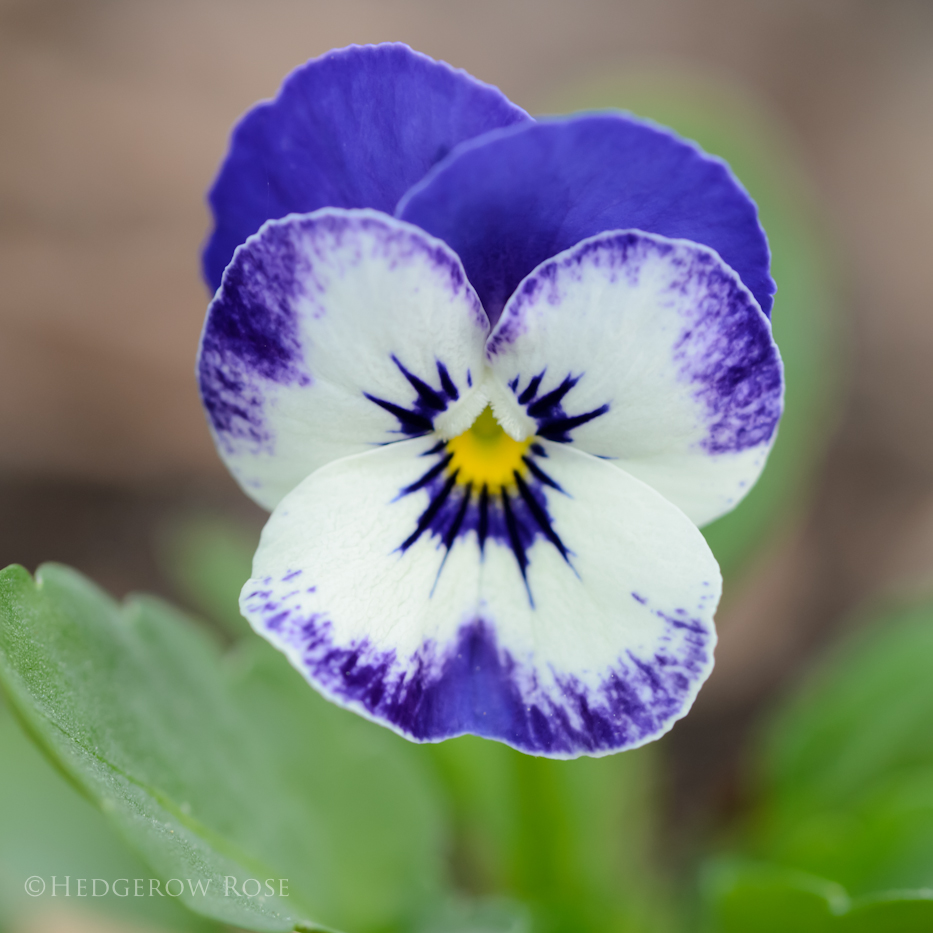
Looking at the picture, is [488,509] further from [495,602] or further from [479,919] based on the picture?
[479,919]

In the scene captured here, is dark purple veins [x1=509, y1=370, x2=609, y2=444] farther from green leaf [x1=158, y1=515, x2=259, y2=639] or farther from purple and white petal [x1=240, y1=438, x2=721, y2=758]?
green leaf [x1=158, y1=515, x2=259, y2=639]

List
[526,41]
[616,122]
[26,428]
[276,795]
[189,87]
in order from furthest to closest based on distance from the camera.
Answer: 1. [526,41]
2. [189,87]
3. [26,428]
4. [276,795]
5. [616,122]

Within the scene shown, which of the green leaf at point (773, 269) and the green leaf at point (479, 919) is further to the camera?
the green leaf at point (773, 269)

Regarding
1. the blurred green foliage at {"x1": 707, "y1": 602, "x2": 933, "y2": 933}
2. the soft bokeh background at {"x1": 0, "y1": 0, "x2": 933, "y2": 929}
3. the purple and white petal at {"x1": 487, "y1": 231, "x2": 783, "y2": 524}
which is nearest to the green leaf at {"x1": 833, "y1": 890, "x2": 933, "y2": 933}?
the blurred green foliage at {"x1": 707, "y1": 602, "x2": 933, "y2": 933}

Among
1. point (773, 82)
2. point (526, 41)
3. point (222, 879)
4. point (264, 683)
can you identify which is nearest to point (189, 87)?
point (526, 41)

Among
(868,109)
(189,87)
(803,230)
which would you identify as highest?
(189,87)

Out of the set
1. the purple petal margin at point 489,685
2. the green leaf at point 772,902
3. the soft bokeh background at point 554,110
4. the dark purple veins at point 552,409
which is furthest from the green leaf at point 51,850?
the dark purple veins at point 552,409

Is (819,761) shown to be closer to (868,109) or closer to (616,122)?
(616,122)

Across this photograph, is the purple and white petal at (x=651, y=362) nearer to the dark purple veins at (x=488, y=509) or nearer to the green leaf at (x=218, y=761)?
the dark purple veins at (x=488, y=509)
